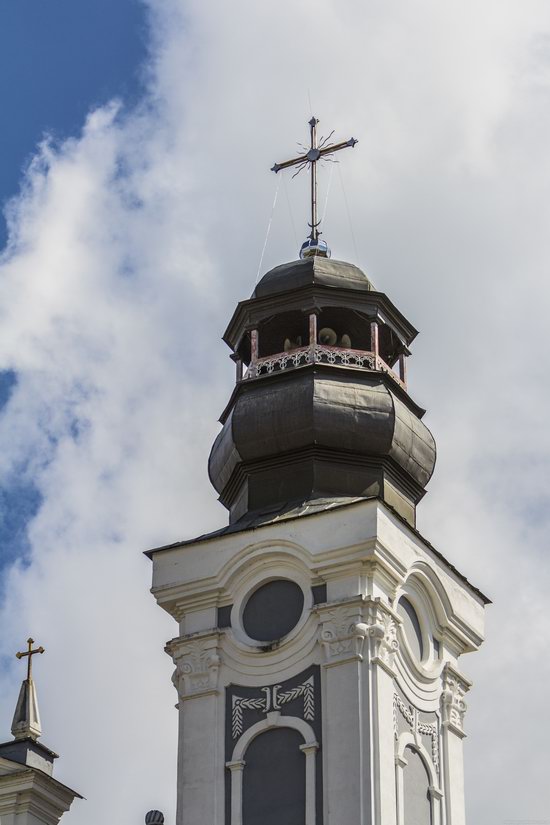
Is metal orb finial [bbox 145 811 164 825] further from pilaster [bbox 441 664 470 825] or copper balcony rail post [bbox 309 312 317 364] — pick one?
copper balcony rail post [bbox 309 312 317 364]

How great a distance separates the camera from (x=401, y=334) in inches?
1202

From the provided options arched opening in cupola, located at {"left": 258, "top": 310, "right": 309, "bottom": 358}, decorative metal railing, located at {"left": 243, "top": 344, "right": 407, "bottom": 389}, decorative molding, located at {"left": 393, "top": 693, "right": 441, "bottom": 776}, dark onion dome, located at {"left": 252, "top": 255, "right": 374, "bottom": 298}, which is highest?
dark onion dome, located at {"left": 252, "top": 255, "right": 374, "bottom": 298}

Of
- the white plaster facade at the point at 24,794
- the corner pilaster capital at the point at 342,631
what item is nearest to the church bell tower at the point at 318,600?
the corner pilaster capital at the point at 342,631

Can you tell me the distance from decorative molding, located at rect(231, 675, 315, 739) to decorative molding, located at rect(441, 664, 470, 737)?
2.17m

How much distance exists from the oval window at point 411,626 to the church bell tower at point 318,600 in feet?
0.11

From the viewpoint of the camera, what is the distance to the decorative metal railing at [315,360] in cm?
2911

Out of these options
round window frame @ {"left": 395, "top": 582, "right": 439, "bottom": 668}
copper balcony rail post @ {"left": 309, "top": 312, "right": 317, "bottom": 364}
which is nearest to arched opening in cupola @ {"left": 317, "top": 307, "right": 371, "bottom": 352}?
copper balcony rail post @ {"left": 309, "top": 312, "right": 317, "bottom": 364}

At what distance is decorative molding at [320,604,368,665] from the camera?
2586 cm

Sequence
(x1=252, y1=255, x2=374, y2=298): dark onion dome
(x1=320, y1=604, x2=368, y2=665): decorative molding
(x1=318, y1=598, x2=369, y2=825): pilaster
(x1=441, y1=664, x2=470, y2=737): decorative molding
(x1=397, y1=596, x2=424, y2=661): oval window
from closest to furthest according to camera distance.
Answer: (x1=318, y1=598, x2=369, y2=825): pilaster < (x1=320, y1=604, x2=368, y2=665): decorative molding < (x1=397, y1=596, x2=424, y2=661): oval window < (x1=441, y1=664, x2=470, y2=737): decorative molding < (x1=252, y1=255, x2=374, y2=298): dark onion dome

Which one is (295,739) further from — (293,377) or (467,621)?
(293,377)

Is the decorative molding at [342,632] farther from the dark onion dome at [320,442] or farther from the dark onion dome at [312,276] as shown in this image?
the dark onion dome at [312,276]

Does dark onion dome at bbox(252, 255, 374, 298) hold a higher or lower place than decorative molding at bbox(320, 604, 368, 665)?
higher

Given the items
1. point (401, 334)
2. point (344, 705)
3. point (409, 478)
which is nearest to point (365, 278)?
point (401, 334)

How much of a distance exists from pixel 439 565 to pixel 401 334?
4022 mm
